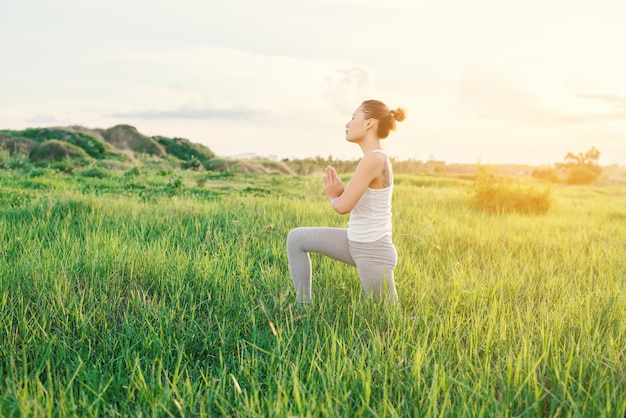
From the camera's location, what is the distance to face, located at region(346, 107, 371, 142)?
3.36m

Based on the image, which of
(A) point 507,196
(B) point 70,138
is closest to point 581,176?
(A) point 507,196

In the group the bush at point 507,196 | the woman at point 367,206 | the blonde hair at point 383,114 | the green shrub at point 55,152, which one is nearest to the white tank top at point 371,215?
the woman at point 367,206

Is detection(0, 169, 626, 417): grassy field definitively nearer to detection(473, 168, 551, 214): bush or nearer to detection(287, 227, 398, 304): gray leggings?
detection(287, 227, 398, 304): gray leggings

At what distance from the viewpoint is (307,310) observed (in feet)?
11.0

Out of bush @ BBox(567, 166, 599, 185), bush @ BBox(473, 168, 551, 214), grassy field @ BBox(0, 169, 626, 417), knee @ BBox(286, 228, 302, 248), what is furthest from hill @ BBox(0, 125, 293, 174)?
bush @ BBox(567, 166, 599, 185)

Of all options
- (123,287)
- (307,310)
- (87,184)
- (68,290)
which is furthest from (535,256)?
(87,184)

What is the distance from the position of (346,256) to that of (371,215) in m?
0.34

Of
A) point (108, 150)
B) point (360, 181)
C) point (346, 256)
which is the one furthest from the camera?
point (108, 150)

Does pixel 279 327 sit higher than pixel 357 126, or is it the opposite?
pixel 357 126

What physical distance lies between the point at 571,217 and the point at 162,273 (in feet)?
24.1

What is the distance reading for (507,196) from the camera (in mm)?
9477

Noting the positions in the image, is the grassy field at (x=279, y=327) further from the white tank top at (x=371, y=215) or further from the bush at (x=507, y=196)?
the bush at (x=507, y=196)

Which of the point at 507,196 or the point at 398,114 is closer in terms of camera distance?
the point at 398,114

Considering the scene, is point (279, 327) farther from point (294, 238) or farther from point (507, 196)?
point (507, 196)
